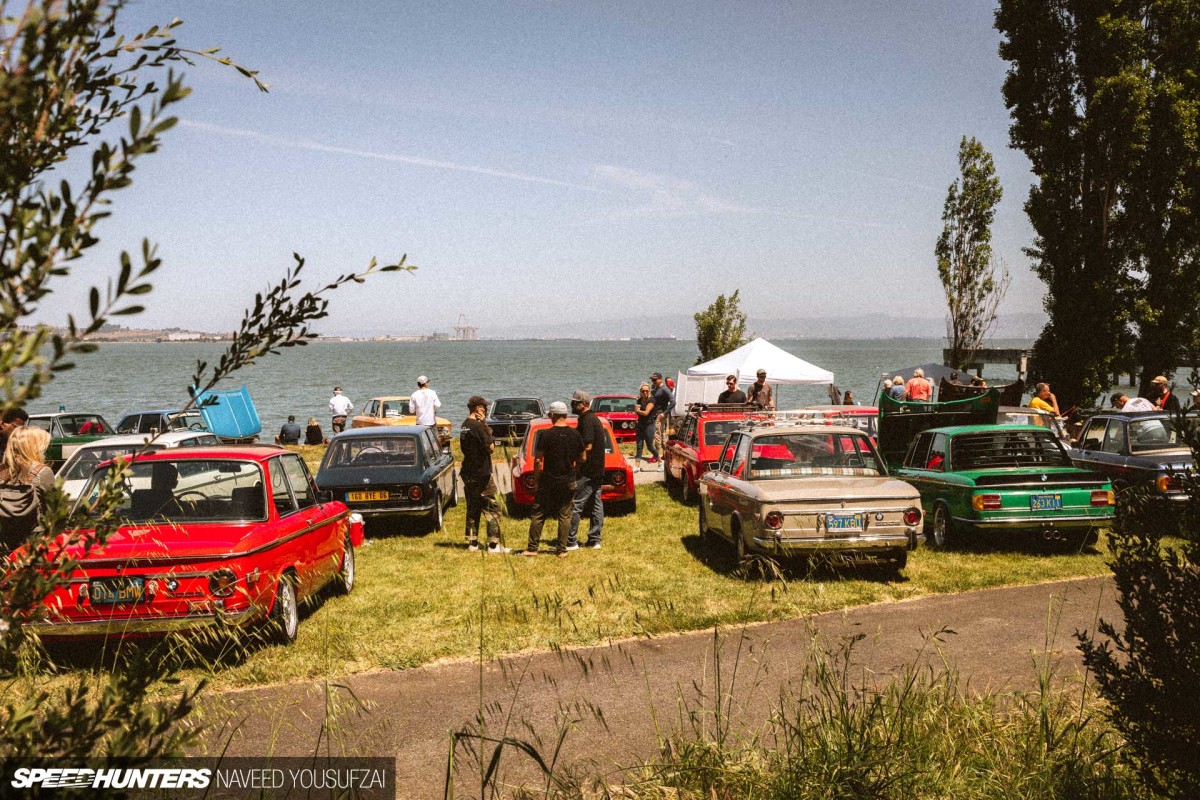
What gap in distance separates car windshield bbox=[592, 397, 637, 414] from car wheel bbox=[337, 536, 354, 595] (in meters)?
15.3

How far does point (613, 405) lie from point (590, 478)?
14.1 meters

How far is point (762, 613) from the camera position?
23.7 feet

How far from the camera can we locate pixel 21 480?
7332mm

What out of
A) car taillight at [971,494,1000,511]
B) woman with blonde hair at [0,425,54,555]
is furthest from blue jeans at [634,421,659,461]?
woman with blonde hair at [0,425,54,555]

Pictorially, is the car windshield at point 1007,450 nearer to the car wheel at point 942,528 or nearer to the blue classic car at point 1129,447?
the car wheel at point 942,528

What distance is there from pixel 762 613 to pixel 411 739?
3.37 m

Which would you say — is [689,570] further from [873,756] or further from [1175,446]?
[1175,446]

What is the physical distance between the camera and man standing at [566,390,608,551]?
432 inches

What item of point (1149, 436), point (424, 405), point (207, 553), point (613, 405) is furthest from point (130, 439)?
point (613, 405)

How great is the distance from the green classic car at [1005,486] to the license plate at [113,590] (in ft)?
28.3

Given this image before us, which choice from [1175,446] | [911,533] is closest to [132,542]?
[911,533]

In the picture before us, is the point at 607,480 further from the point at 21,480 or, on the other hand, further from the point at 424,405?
the point at 21,480

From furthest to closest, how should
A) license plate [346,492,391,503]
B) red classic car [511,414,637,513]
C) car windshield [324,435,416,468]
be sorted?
red classic car [511,414,637,513] → car windshield [324,435,416,468] → license plate [346,492,391,503]

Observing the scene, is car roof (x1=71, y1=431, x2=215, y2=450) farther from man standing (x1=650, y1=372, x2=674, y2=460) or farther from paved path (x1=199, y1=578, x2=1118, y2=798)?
man standing (x1=650, y1=372, x2=674, y2=460)
